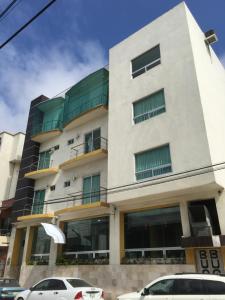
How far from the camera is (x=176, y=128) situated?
13.6 metres

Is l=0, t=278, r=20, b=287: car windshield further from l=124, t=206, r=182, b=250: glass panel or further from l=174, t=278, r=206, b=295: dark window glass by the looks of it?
l=174, t=278, r=206, b=295: dark window glass

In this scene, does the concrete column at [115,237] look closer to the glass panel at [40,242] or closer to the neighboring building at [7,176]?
the glass panel at [40,242]

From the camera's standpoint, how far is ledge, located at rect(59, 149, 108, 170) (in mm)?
17258

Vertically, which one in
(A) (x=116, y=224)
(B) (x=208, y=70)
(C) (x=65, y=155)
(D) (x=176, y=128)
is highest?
(B) (x=208, y=70)

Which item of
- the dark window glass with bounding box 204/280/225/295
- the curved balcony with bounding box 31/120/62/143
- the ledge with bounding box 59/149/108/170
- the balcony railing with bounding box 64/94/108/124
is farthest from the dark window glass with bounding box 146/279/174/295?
the curved balcony with bounding box 31/120/62/143

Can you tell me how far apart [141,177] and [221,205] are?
418cm

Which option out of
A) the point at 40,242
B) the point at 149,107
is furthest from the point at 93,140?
the point at 40,242

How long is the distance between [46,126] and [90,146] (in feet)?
21.1

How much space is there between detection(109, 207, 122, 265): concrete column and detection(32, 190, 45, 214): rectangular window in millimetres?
7147

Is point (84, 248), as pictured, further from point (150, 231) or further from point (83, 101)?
point (83, 101)

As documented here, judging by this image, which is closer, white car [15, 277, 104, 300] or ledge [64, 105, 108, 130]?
white car [15, 277, 104, 300]

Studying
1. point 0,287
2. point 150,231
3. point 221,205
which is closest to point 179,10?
point 221,205

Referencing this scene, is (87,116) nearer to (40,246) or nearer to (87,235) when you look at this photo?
(87,235)

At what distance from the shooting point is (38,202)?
2112 centimetres
